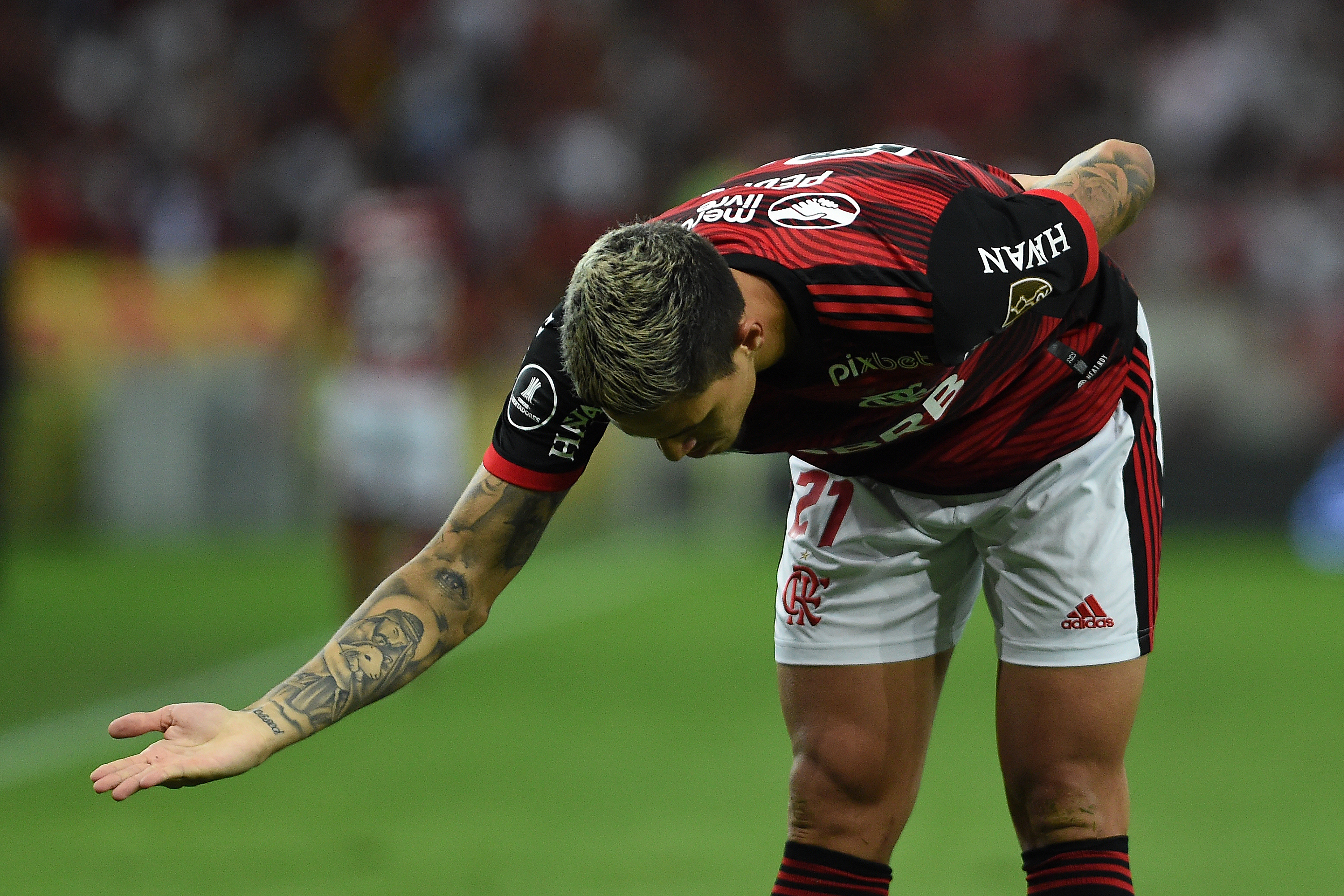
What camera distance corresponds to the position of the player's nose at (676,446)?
2904 mm

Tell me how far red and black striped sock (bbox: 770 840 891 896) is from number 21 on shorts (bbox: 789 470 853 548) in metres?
0.64

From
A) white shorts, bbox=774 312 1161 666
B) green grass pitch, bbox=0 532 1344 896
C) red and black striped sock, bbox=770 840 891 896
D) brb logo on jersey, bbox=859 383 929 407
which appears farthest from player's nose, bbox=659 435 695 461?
green grass pitch, bbox=0 532 1344 896

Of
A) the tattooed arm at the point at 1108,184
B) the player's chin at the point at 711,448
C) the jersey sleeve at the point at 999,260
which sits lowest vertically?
the player's chin at the point at 711,448

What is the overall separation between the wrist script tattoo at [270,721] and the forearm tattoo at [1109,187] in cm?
178

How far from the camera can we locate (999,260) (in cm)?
299

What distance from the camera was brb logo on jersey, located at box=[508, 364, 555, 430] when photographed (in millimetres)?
3117

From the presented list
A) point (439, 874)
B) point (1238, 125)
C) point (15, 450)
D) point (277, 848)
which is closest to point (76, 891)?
point (277, 848)

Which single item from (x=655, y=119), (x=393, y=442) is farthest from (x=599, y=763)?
(x=655, y=119)

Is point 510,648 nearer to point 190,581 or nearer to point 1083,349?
point 190,581

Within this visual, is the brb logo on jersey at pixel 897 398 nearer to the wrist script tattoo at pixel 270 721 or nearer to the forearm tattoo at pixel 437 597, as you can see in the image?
the forearm tattoo at pixel 437 597

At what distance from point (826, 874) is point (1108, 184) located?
1.52m

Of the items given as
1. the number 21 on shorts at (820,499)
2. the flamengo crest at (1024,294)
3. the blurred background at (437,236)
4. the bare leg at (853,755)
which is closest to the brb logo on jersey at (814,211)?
the flamengo crest at (1024,294)

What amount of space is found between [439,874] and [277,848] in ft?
1.94

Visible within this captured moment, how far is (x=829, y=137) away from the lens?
16.2 meters
